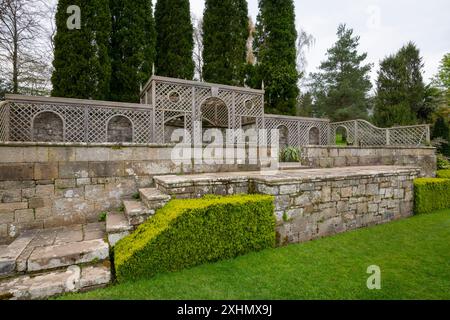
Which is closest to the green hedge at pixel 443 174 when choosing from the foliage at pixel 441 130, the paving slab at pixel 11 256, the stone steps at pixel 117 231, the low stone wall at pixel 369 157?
the low stone wall at pixel 369 157

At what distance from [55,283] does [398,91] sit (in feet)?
61.5

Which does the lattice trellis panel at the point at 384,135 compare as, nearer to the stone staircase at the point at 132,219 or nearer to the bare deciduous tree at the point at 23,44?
the stone staircase at the point at 132,219

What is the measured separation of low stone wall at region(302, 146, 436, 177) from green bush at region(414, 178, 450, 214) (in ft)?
5.15

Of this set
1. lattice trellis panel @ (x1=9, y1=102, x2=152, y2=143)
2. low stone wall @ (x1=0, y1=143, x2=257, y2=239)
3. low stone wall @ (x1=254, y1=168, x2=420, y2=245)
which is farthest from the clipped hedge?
lattice trellis panel @ (x1=9, y1=102, x2=152, y2=143)

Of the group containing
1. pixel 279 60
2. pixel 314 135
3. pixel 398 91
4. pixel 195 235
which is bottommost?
pixel 195 235

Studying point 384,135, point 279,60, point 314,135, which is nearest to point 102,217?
point 384,135

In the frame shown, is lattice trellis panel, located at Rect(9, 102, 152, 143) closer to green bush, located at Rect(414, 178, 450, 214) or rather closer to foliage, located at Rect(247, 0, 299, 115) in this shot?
foliage, located at Rect(247, 0, 299, 115)

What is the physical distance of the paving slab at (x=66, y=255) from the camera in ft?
7.88

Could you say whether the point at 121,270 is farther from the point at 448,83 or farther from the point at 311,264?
the point at 448,83

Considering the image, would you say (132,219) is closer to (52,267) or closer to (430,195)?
(52,267)

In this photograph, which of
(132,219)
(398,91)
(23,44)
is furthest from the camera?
(398,91)

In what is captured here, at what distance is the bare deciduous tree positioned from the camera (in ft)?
28.9

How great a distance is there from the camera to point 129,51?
10.5 metres
